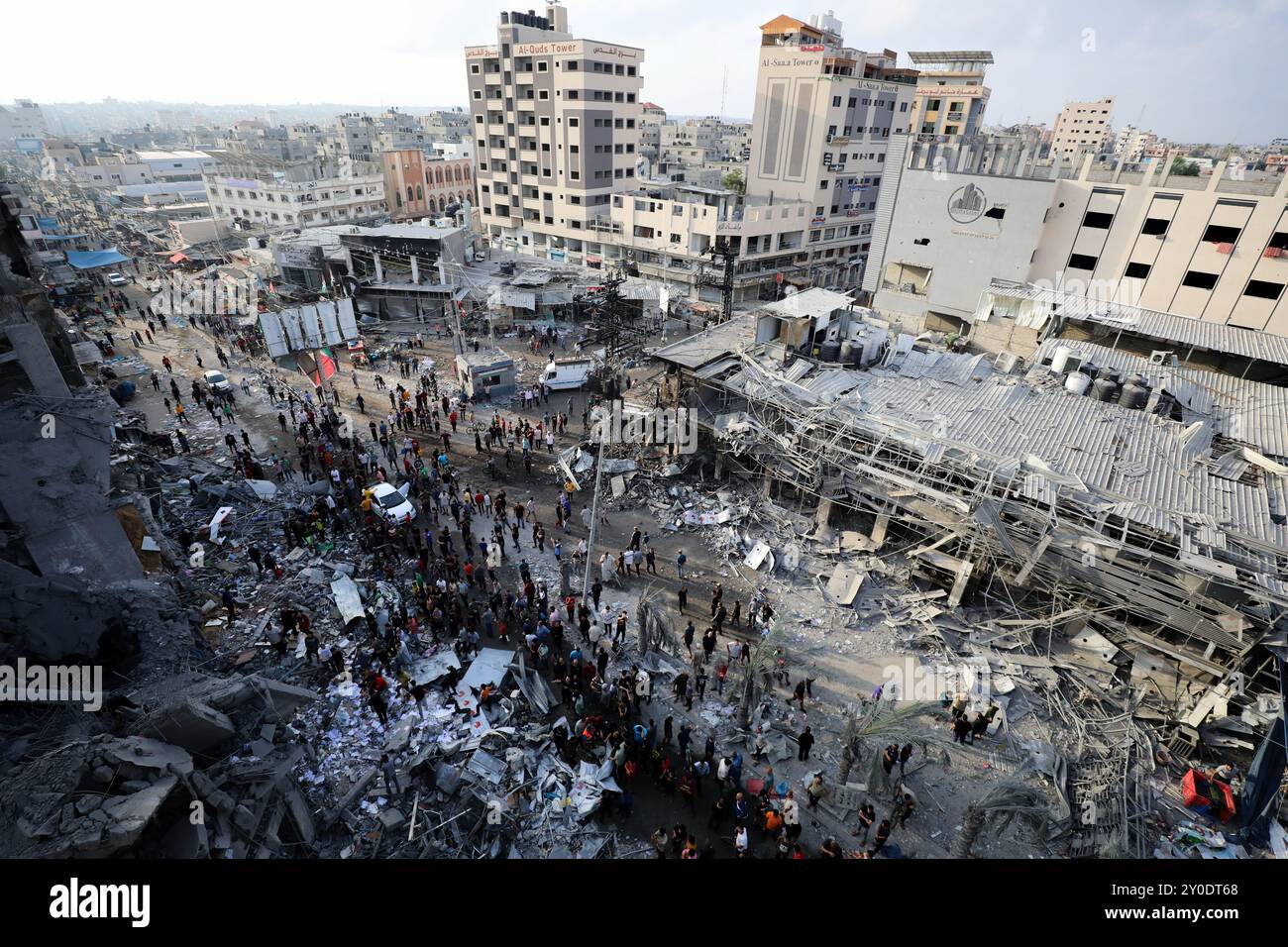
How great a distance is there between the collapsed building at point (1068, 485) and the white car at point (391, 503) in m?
10.2

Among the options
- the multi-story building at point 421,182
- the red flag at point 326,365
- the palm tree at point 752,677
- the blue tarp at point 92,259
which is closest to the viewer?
the palm tree at point 752,677

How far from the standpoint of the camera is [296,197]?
54844mm

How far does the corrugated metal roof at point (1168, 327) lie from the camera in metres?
21.1

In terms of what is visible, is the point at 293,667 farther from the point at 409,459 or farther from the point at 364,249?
the point at 364,249

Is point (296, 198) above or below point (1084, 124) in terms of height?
below

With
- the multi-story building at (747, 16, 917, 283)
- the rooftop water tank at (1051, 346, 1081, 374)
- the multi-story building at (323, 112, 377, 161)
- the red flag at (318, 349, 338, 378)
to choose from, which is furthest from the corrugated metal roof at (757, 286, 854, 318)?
the multi-story building at (323, 112, 377, 161)

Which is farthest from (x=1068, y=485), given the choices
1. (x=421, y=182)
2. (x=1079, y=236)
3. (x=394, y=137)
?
(x=394, y=137)

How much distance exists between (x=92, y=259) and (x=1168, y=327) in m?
64.6

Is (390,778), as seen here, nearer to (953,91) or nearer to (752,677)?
(752,677)

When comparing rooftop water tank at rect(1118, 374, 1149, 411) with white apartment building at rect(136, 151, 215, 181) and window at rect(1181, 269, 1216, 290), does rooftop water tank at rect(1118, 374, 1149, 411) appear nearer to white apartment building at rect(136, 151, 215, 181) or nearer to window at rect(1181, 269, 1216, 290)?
window at rect(1181, 269, 1216, 290)

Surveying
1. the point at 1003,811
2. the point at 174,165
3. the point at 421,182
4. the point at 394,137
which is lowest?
the point at 1003,811

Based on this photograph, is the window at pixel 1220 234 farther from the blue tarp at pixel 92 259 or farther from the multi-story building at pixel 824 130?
the blue tarp at pixel 92 259

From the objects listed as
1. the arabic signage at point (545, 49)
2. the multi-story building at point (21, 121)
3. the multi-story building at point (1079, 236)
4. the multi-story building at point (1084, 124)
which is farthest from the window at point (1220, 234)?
the multi-story building at point (21, 121)
